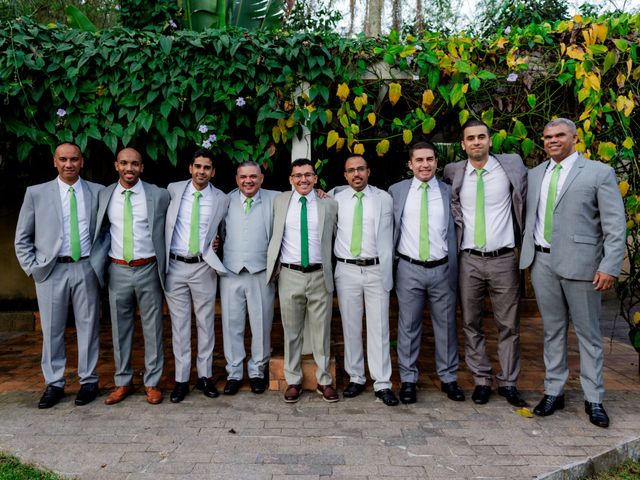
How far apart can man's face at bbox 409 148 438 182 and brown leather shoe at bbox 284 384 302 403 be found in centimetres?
196

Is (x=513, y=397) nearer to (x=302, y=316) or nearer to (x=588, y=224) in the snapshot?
(x=588, y=224)

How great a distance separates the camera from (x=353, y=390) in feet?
13.6

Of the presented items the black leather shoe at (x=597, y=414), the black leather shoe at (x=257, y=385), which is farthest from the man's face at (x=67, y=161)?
the black leather shoe at (x=597, y=414)

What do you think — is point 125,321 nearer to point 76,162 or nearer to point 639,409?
point 76,162

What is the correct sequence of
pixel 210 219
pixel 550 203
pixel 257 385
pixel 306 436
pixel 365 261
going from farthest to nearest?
pixel 257 385 < pixel 210 219 < pixel 365 261 < pixel 550 203 < pixel 306 436

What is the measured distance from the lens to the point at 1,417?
149 inches

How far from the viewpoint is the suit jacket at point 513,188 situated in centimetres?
388

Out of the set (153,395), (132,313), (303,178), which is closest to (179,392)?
(153,395)

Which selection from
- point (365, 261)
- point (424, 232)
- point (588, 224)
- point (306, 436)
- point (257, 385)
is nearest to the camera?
point (306, 436)

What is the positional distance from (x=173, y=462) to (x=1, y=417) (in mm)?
1679

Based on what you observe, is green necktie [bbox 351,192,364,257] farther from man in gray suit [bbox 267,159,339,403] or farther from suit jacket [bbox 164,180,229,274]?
suit jacket [bbox 164,180,229,274]

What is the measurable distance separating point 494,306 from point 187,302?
2460mm

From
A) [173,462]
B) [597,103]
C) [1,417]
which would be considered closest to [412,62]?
[597,103]

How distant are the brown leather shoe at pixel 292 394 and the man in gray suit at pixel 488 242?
54.5 inches
